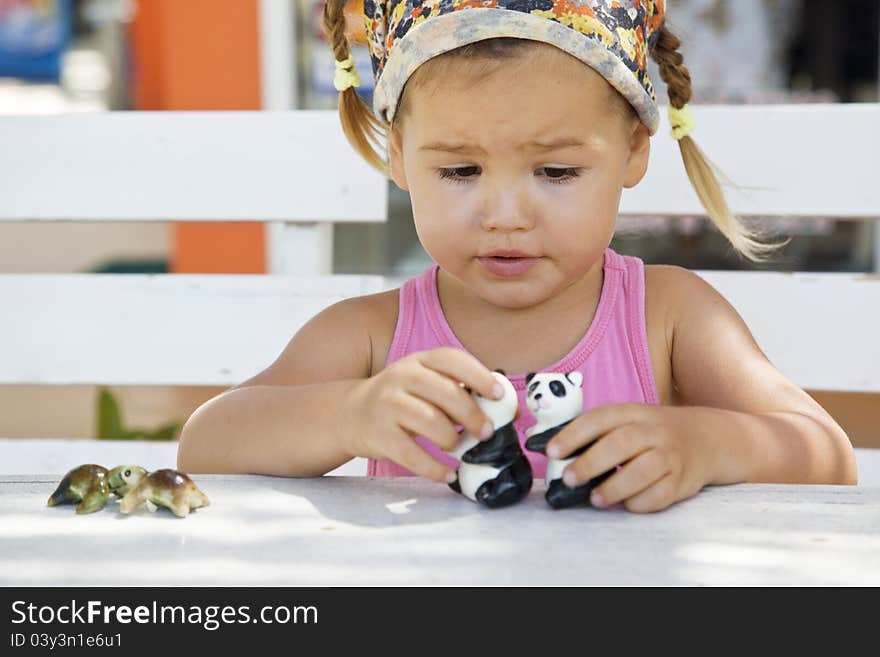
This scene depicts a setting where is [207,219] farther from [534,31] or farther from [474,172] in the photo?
[534,31]

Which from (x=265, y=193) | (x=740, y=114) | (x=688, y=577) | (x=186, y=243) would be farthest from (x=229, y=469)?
(x=186, y=243)

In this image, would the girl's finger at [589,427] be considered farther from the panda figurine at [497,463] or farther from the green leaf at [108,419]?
Answer: the green leaf at [108,419]

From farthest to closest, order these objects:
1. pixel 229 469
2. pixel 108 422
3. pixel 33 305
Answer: pixel 108 422, pixel 33 305, pixel 229 469

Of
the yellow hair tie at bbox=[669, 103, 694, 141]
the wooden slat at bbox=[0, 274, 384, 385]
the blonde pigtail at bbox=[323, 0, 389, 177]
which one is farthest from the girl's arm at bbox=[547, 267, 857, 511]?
the wooden slat at bbox=[0, 274, 384, 385]

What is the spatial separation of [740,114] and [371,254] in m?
3.81

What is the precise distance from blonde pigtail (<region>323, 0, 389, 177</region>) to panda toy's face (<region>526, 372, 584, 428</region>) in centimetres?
82

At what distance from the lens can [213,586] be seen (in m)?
0.84

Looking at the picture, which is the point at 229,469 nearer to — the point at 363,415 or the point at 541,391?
the point at 363,415

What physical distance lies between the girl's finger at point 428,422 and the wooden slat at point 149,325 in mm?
1056

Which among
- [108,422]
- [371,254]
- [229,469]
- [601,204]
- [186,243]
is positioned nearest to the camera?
[229,469]

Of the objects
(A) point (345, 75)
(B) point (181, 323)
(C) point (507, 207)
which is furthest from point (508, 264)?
(B) point (181, 323)

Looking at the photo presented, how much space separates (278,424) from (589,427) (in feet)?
1.45

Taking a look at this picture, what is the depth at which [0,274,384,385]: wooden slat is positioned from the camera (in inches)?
88.0

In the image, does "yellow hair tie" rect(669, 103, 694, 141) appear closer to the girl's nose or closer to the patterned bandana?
the patterned bandana
